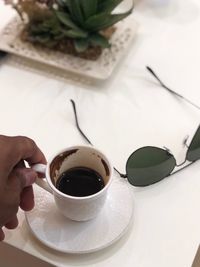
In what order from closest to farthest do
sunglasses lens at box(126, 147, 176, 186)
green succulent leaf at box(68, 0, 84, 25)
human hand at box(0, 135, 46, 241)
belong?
human hand at box(0, 135, 46, 241)
sunglasses lens at box(126, 147, 176, 186)
green succulent leaf at box(68, 0, 84, 25)

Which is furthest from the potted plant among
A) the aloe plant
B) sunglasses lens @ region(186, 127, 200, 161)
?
sunglasses lens @ region(186, 127, 200, 161)

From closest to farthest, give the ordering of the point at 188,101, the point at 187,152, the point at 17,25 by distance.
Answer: the point at 187,152 → the point at 188,101 → the point at 17,25

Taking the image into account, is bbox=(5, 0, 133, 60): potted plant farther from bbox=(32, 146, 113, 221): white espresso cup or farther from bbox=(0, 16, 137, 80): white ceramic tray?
bbox=(32, 146, 113, 221): white espresso cup

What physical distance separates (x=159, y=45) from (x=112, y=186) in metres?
0.42

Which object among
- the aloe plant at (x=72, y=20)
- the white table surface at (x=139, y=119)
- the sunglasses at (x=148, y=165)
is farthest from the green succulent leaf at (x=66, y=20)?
the sunglasses at (x=148, y=165)

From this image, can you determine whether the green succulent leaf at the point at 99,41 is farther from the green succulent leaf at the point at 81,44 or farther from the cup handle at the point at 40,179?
the cup handle at the point at 40,179

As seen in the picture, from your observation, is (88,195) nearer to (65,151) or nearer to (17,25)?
(65,151)

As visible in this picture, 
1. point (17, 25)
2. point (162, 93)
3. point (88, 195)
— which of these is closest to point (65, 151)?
point (88, 195)

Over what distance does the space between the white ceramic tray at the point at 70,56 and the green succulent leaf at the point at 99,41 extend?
31 mm

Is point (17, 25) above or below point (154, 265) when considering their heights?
above

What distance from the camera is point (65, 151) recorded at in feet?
2.15

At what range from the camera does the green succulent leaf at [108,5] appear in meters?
0.89

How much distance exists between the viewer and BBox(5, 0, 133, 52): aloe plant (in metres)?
0.88

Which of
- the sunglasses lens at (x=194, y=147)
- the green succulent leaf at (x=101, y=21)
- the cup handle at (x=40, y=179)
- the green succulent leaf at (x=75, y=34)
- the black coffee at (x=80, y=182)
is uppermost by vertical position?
the green succulent leaf at (x=101, y=21)
